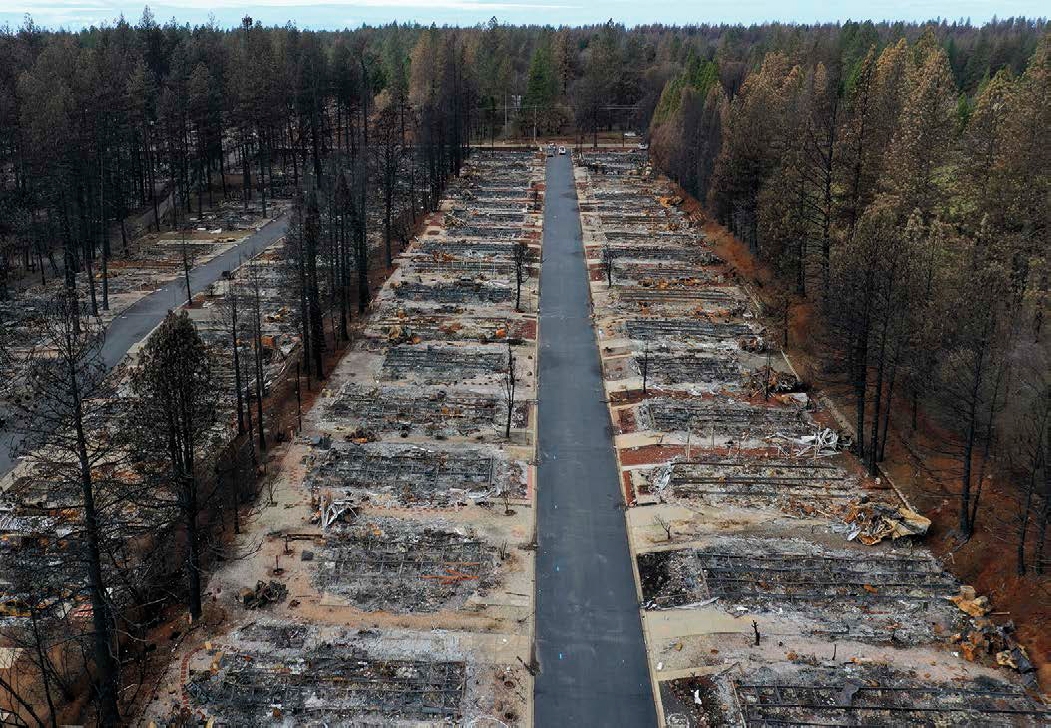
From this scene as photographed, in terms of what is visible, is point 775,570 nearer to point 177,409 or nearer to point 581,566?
point 581,566

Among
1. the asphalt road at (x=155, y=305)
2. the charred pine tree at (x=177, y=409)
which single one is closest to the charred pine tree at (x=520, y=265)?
the asphalt road at (x=155, y=305)

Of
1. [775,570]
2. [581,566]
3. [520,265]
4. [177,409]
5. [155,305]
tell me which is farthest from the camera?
[520,265]

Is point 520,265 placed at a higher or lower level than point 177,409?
higher

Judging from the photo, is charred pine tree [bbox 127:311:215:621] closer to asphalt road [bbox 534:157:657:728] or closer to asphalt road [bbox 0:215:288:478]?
asphalt road [bbox 534:157:657:728]

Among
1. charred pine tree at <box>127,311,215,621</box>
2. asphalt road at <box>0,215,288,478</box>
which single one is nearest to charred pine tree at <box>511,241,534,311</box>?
asphalt road at <box>0,215,288,478</box>

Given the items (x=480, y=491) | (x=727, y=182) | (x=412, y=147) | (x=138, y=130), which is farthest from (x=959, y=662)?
(x=412, y=147)

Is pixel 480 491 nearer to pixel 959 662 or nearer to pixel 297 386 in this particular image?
pixel 297 386

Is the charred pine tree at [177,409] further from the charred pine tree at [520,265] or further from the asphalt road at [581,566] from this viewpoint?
the charred pine tree at [520,265]

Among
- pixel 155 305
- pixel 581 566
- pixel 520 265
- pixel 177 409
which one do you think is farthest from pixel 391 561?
pixel 155 305
